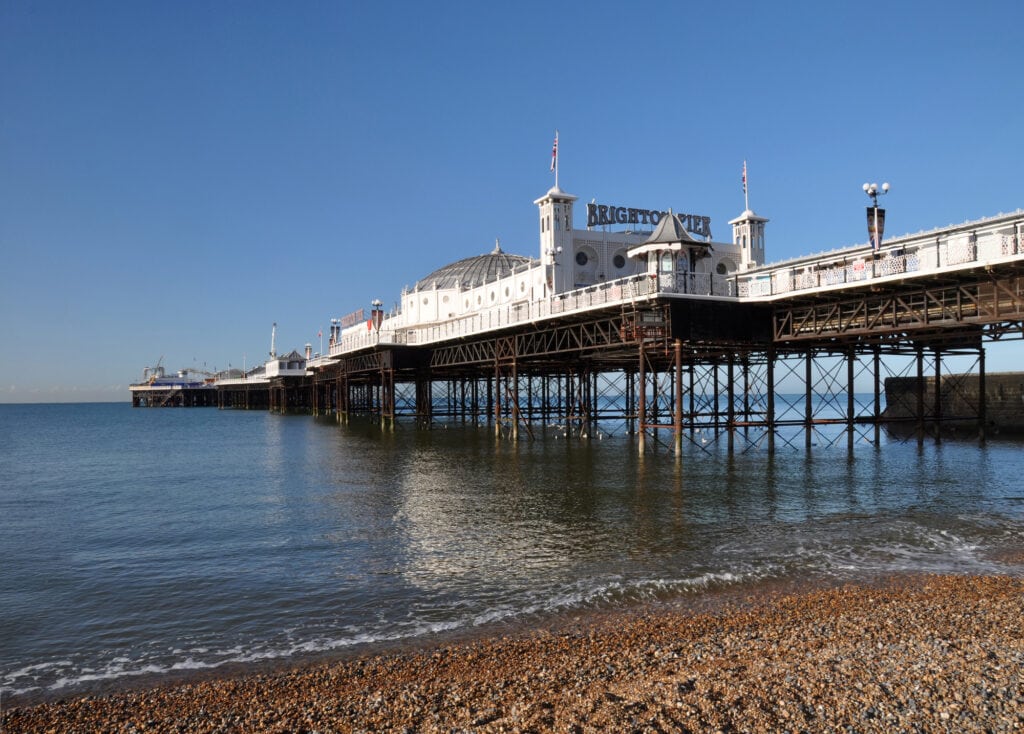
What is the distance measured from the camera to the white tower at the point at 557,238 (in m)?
49.9

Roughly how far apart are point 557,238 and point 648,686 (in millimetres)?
43600

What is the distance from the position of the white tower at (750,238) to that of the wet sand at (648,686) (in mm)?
→ 43715

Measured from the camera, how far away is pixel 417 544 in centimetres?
1725

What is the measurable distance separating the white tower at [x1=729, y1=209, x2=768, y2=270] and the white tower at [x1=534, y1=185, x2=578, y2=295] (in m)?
12.4

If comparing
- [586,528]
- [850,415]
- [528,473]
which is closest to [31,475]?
[528,473]

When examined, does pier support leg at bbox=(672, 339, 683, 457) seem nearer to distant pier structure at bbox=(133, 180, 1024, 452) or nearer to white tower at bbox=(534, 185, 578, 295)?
distant pier structure at bbox=(133, 180, 1024, 452)

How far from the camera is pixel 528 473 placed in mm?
30344

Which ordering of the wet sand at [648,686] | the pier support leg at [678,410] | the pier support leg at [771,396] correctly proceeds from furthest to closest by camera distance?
the pier support leg at [771,396]
the pier support leg at [678,410]
the wet sand at [648,686]

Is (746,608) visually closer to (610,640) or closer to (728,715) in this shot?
(610,640)

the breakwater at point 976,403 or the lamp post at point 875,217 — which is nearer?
the lamp post at point 875,217

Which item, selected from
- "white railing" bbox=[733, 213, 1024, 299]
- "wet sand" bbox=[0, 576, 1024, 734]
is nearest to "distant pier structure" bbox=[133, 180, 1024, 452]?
"white railing" bbox=[733, 213, 1024, 299]

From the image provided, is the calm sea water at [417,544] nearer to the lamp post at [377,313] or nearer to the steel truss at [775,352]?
the steel truss at [775,352]

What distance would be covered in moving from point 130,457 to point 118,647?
1498 inches

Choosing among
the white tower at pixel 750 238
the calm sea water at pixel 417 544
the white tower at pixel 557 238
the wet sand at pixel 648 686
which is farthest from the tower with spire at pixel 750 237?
the wet sand at pixel 648 686
